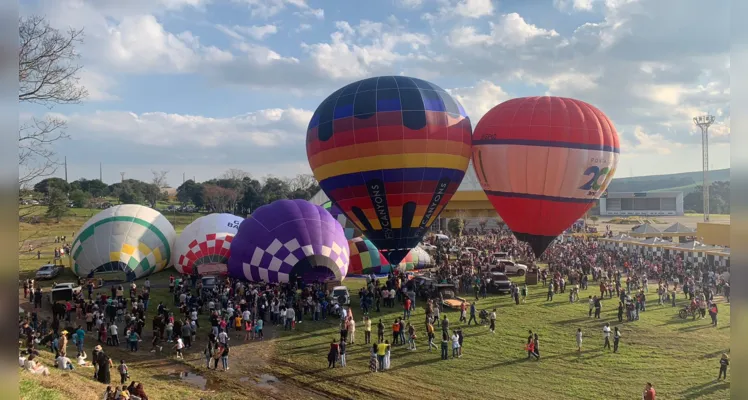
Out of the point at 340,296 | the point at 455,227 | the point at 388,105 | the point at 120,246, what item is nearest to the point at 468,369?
the point at 340,296

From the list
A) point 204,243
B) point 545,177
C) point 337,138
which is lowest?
point 204,243

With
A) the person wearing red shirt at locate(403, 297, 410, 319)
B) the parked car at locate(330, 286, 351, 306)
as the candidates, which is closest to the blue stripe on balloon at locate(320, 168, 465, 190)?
the parked car at locate(330, 286, 351, 306)

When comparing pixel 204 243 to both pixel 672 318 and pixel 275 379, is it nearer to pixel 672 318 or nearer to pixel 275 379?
pixel 275 379

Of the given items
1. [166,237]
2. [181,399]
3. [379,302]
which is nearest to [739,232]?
[181,399]

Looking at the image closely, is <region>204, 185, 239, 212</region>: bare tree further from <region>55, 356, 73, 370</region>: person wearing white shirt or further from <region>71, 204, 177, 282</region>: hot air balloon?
<region>55, 356, 73, 370</region>: person wearing white shirt

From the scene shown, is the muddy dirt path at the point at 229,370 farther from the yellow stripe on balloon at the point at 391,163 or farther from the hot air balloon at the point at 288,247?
the yellow stripe on balloon at the point at 391,163

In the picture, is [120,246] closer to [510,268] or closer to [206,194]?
[510,268]

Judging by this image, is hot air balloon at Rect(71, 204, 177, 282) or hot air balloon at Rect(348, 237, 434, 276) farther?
hot air balloon at Rect(348, 237, 434, 276)
